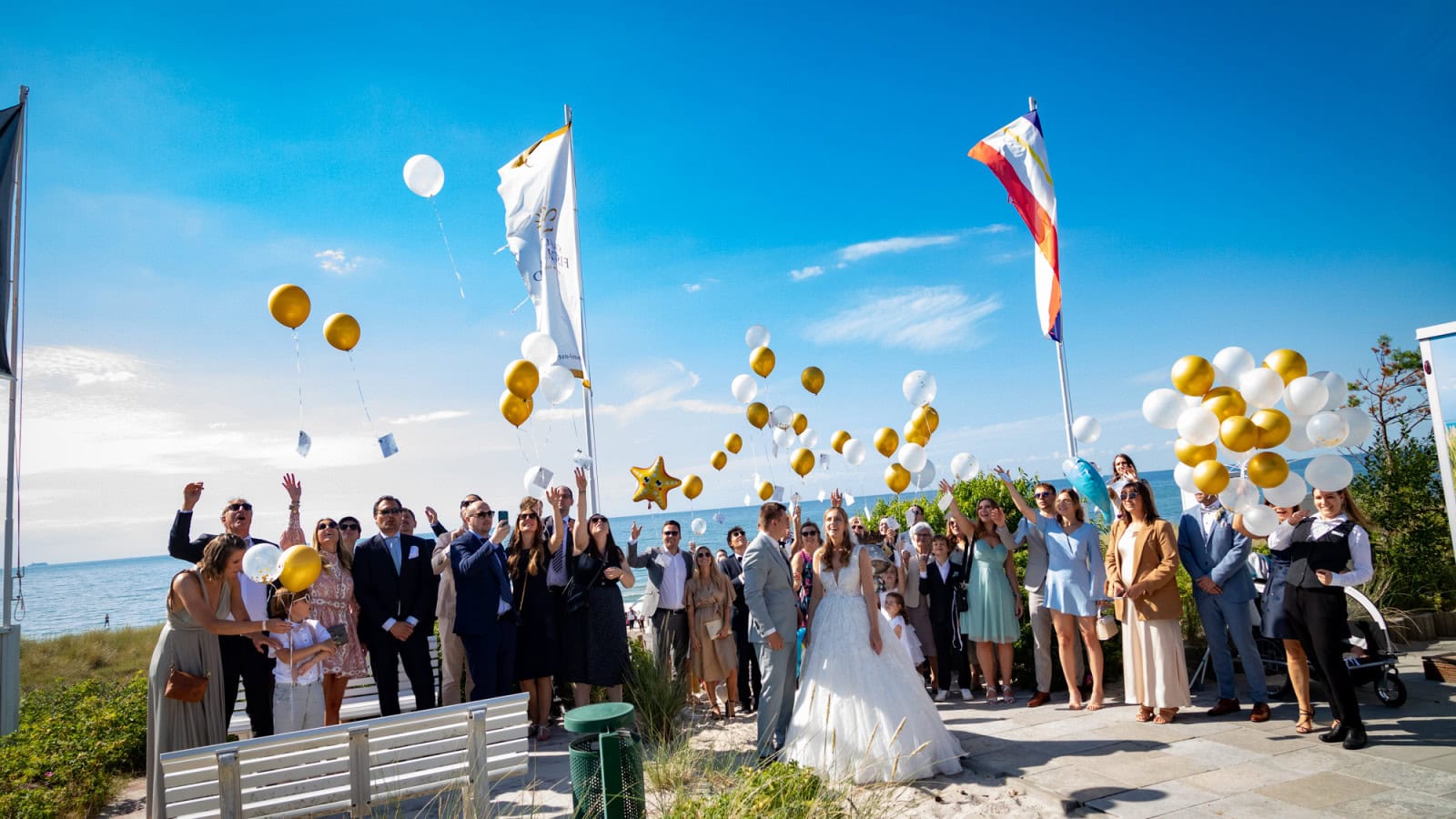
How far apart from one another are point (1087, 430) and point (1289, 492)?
4.05 metres

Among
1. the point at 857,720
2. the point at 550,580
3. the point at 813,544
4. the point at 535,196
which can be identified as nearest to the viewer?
the point at 857,720

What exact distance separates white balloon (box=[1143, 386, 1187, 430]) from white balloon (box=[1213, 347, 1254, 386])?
33cm

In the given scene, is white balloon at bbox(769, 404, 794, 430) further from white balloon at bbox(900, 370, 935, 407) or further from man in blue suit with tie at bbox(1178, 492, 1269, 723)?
man in blue suit with tie at bbox(1178, 492, 1269, 723)

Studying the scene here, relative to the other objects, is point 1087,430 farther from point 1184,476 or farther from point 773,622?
point 773,622

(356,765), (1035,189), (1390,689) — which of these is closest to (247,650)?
(356,765)

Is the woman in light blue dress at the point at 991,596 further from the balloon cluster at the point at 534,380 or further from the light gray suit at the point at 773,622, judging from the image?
the balloon cluster at the point at 534,380

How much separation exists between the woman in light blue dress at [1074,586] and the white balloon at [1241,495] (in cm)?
131

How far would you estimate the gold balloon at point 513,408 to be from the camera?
27.4 ft

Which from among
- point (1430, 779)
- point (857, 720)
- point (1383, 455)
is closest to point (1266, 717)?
point (1430, 779)

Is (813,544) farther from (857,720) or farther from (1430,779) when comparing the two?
(1430,779)

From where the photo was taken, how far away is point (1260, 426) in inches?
219

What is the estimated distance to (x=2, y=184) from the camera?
667 cm

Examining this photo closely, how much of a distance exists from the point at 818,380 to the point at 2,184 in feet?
29.9

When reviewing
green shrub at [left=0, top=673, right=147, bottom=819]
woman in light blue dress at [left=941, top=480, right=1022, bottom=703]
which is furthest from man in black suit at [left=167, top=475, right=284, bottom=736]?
woman in light blue dress at [left=941, top=480, right=1022, bottom=703]
